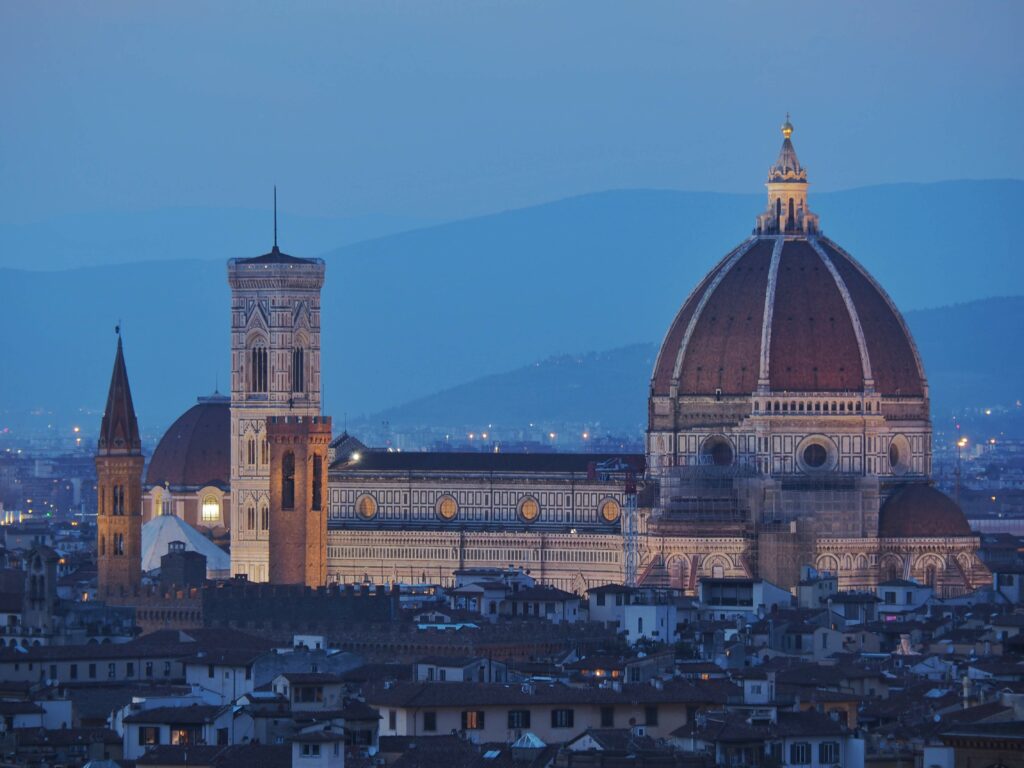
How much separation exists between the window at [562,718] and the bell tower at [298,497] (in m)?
72.3

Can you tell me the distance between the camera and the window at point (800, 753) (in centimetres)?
7550

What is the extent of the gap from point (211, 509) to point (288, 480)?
2708 centimetres

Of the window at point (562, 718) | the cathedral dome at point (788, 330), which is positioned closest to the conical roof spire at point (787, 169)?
the cathedral dome at point (788, 330)

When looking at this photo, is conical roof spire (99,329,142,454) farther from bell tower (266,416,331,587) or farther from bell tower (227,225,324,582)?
bell tower (227,225,324,582)

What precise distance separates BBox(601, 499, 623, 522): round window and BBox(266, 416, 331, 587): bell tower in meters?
10.1

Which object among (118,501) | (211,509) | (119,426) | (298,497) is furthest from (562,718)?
(211,509)

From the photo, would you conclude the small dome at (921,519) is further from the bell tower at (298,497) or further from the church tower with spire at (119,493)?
the church tower with spire at (119,493)

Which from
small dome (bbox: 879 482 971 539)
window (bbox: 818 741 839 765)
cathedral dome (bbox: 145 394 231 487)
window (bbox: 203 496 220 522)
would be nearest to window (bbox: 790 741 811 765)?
window (bbox: 818 741 839 765)

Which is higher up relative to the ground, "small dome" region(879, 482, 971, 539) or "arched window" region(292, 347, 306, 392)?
"arched window" region(292, 347, 306, 392)

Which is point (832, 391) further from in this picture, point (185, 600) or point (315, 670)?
point (315, 670)

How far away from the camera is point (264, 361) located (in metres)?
164

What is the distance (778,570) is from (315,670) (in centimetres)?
5624

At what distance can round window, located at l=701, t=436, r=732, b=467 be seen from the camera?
156625mm

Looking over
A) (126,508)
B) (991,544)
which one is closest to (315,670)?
(126,508)
